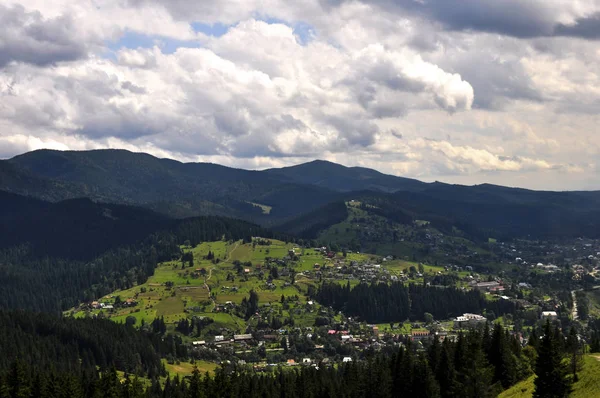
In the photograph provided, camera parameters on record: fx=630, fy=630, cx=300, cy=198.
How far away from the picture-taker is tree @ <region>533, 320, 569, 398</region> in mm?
88125

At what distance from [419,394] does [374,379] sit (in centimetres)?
1323

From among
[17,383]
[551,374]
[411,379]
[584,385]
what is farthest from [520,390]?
[17,383]

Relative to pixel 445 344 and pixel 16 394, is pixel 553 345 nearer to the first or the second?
pixel 445 344

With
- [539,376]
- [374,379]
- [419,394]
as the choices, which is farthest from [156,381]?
[539,376]

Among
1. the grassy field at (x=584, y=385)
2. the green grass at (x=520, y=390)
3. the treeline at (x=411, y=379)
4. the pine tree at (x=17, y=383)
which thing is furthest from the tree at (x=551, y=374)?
the pine tree at (x=17, y=383)

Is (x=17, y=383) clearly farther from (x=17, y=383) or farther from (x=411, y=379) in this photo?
(x=411, y=379)

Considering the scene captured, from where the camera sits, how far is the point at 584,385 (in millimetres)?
91500

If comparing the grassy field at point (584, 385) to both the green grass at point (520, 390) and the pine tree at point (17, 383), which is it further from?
the pine tree at point (17, 383)

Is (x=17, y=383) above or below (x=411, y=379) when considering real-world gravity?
below

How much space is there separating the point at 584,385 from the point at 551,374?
22.5ft

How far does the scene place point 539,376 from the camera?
90375mm

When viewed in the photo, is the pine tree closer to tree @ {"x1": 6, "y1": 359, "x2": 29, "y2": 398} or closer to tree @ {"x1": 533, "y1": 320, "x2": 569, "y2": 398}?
tree @ {"x1": 6, "y1": 359, "x2": 29, "y2": 398}

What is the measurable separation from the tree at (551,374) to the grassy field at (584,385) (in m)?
2.93

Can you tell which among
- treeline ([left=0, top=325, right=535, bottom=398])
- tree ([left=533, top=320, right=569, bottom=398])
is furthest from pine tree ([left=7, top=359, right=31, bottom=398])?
tree ([left=533, top=320, right=569, bottom=398])
